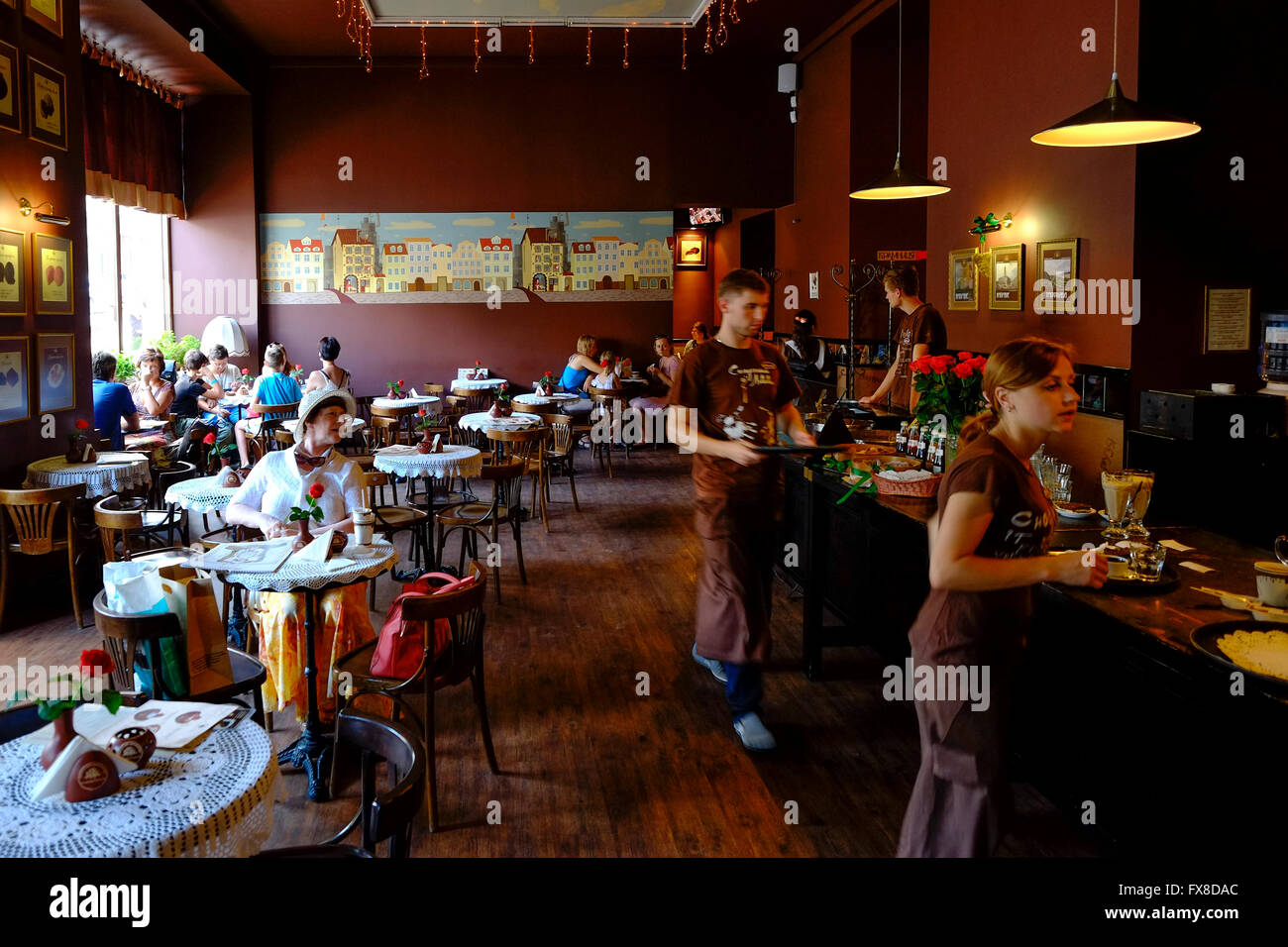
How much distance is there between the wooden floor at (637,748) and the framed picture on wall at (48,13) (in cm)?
345

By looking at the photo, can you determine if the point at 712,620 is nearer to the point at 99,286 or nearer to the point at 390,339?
the point at 99,286

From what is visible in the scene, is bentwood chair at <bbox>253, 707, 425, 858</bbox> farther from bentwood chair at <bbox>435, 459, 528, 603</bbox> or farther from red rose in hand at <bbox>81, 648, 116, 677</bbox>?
bentwood chair at <bbox>435, 459, 528, 603</bbox>

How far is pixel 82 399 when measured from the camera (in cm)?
681

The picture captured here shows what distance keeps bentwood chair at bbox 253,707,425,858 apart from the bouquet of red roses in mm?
2576

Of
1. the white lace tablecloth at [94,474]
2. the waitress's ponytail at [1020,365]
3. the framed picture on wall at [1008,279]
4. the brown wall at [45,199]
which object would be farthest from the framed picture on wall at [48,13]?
the framed picture on wall at [1008,279]

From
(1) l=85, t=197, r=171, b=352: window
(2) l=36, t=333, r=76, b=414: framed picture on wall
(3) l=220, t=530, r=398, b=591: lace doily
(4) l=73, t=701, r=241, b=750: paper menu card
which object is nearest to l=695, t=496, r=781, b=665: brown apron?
(3) l=220, t=530, r=398, b=591: lace doily

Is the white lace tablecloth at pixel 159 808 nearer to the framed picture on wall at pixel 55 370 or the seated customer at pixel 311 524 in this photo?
the seated customer at pixel 311 524

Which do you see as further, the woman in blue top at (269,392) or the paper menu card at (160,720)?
the woman in blue top at (269,392)

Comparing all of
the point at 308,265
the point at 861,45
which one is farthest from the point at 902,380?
the point at 308,265

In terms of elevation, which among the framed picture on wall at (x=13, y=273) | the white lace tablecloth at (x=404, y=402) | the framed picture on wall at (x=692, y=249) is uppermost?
the framed picture on wall at (x=692, y=249)

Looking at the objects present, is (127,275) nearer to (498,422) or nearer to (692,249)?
(498,422)

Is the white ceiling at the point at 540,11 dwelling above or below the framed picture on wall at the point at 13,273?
above

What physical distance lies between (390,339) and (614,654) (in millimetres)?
8388

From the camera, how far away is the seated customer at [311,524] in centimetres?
394
